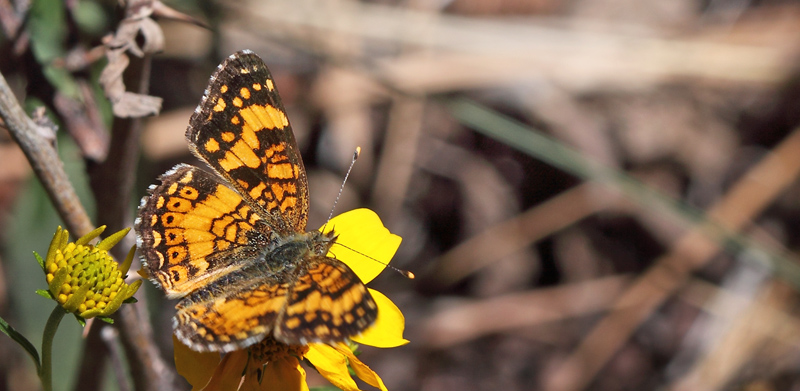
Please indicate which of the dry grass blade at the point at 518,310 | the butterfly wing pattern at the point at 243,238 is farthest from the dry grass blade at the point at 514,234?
the butterfly wing pattern at the point at 243,238

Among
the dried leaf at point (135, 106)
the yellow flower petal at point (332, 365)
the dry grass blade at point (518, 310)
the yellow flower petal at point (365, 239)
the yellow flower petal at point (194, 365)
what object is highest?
the dried leaf at point (135, 106)

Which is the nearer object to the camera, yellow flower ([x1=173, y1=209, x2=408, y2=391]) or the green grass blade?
the green grass blade

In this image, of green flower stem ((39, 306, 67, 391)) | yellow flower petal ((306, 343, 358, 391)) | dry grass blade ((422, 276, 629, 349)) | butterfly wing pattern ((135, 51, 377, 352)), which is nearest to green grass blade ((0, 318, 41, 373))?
green flower stem ((39, 306, 67, 391))

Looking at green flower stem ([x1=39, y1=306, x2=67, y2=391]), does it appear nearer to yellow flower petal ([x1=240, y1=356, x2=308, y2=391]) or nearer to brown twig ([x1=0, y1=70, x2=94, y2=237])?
brown twig ([x1=0, y1=70, x2=94, y2=237])

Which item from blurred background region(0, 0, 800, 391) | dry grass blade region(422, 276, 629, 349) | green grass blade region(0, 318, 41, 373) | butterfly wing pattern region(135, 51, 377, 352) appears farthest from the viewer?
dry grass blade region(422, 276, 629, 349)

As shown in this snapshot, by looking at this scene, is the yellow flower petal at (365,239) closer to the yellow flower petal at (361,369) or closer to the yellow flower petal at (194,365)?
the yellow flower petal at (361,369)
